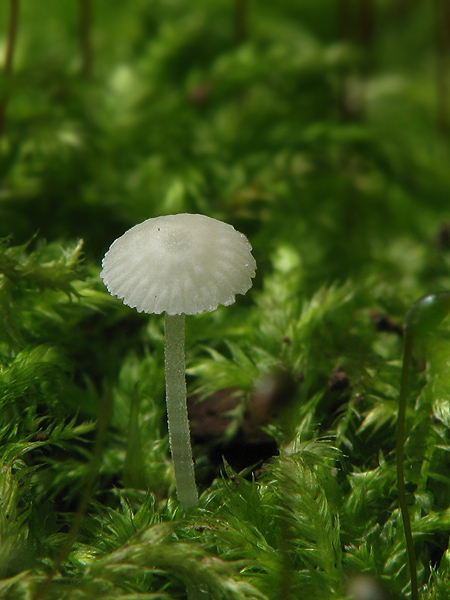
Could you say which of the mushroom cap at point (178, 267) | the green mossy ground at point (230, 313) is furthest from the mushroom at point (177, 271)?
the green mossy ground at point (230, 313)

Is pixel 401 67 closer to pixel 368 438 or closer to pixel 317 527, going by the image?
pixel 368 438

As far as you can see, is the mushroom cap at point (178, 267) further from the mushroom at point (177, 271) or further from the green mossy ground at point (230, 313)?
the green mossy ground at point (230, 313)

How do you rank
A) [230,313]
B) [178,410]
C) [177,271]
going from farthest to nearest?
[230,313], [178,410], [177,271]

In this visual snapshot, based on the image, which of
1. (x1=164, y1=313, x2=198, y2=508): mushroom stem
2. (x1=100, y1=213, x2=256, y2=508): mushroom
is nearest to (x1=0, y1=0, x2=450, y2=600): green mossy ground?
(x1=164, y1=313, x2=198, y2=508): mushroom stem

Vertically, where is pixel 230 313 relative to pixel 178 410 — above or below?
below

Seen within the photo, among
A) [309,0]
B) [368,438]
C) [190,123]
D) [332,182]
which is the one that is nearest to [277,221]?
[332,182]

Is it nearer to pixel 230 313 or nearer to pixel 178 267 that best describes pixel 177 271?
pixel 178 267

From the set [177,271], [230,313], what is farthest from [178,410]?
[230,313]

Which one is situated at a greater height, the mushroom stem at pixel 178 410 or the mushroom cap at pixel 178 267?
the mushroom cap at pixel 178 267
